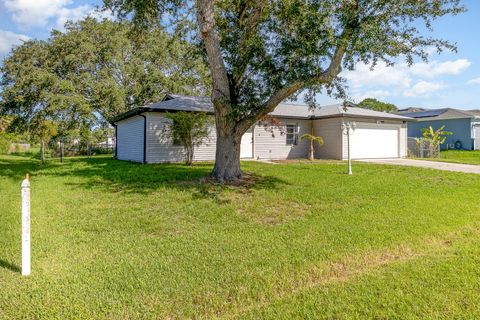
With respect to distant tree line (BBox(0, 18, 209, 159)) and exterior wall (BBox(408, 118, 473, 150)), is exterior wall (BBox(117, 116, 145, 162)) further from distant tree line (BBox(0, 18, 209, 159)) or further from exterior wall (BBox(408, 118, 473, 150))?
exterior wall (BBox(408, 118, 473, 150))

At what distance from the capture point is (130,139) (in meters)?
17.6

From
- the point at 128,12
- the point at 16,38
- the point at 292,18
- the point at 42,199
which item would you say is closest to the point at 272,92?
the point at 292,18

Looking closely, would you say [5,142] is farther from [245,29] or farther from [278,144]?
[245,29]

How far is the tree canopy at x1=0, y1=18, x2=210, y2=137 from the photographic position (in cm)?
2192

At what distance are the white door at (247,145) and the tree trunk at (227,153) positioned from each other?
8.12m

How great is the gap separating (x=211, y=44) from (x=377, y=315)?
762cm

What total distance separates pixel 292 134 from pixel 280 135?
881 mm

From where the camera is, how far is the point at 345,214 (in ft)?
19.8

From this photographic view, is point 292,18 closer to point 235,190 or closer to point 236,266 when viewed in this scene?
point 235,190

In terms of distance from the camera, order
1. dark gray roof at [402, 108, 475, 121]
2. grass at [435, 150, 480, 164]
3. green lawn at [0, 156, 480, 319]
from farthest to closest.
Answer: dark gray roof at [402, 108, 475, 121], grass at [435, 150, 480, 164], green lawn at [0, 156, 480, 319]

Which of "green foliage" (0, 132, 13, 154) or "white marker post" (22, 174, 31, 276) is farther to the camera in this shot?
"green foliage" (0, 132, 13, 154)

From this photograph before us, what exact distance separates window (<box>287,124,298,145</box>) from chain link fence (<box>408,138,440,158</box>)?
789cm

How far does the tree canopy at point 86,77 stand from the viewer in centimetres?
2192

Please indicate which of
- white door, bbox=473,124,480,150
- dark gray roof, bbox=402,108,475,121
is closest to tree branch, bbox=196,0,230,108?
dark gray roof, bbox=402,108,475,121
